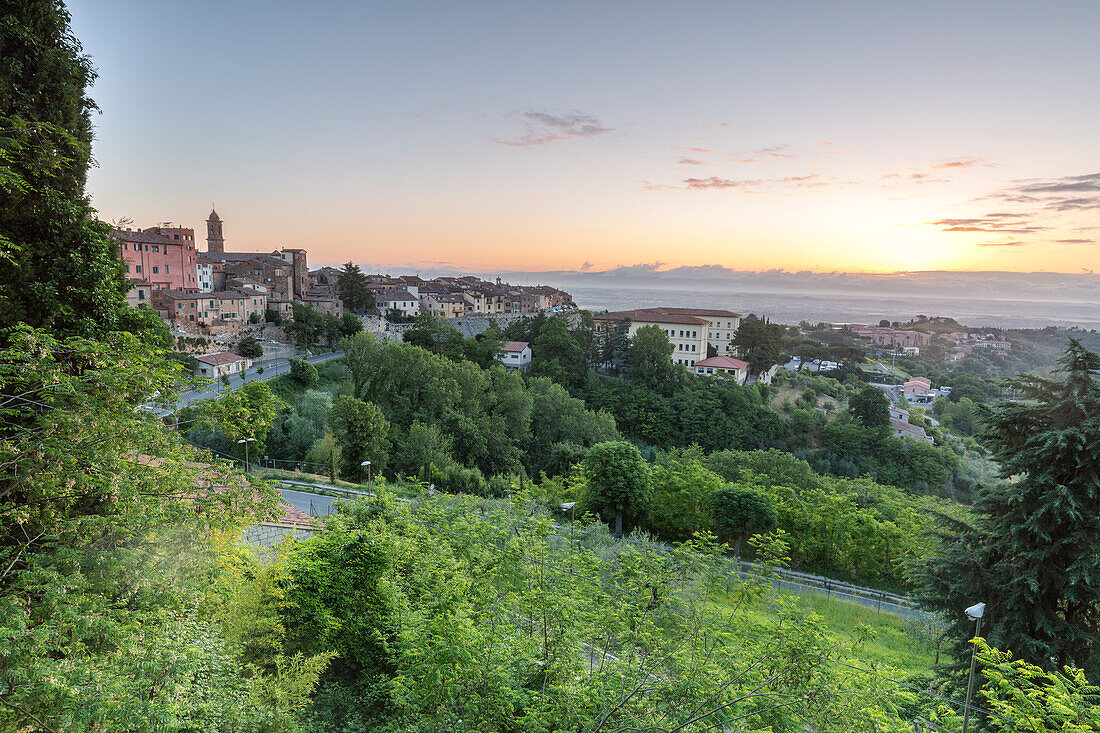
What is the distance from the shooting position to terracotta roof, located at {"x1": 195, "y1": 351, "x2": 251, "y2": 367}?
108ft

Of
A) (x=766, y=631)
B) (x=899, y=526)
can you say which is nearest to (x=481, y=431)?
(x=899, y=526)

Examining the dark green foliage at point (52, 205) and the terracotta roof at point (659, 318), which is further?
the terracotta roof at point (659, 318)

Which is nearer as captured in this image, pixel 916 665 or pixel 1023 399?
pixel 1023 399

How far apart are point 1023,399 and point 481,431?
25.0 meters

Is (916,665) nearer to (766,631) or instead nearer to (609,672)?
(766,631)

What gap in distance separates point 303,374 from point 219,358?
18.5ft

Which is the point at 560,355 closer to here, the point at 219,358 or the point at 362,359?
the point at 362,359

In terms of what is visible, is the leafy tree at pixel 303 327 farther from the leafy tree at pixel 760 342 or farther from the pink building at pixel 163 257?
A: the leafy tree at pixel 760 342

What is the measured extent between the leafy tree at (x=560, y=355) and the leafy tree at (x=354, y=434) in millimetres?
23860

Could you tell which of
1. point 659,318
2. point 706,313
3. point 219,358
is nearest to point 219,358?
point 219,358

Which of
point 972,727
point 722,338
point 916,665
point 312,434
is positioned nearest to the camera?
point 972,727

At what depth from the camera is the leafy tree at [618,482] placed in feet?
78.9

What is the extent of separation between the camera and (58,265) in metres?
7.97

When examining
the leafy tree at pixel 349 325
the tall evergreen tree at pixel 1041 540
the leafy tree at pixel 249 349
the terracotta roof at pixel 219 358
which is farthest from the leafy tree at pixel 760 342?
the tall evergreen tree at pixel 1041 540
